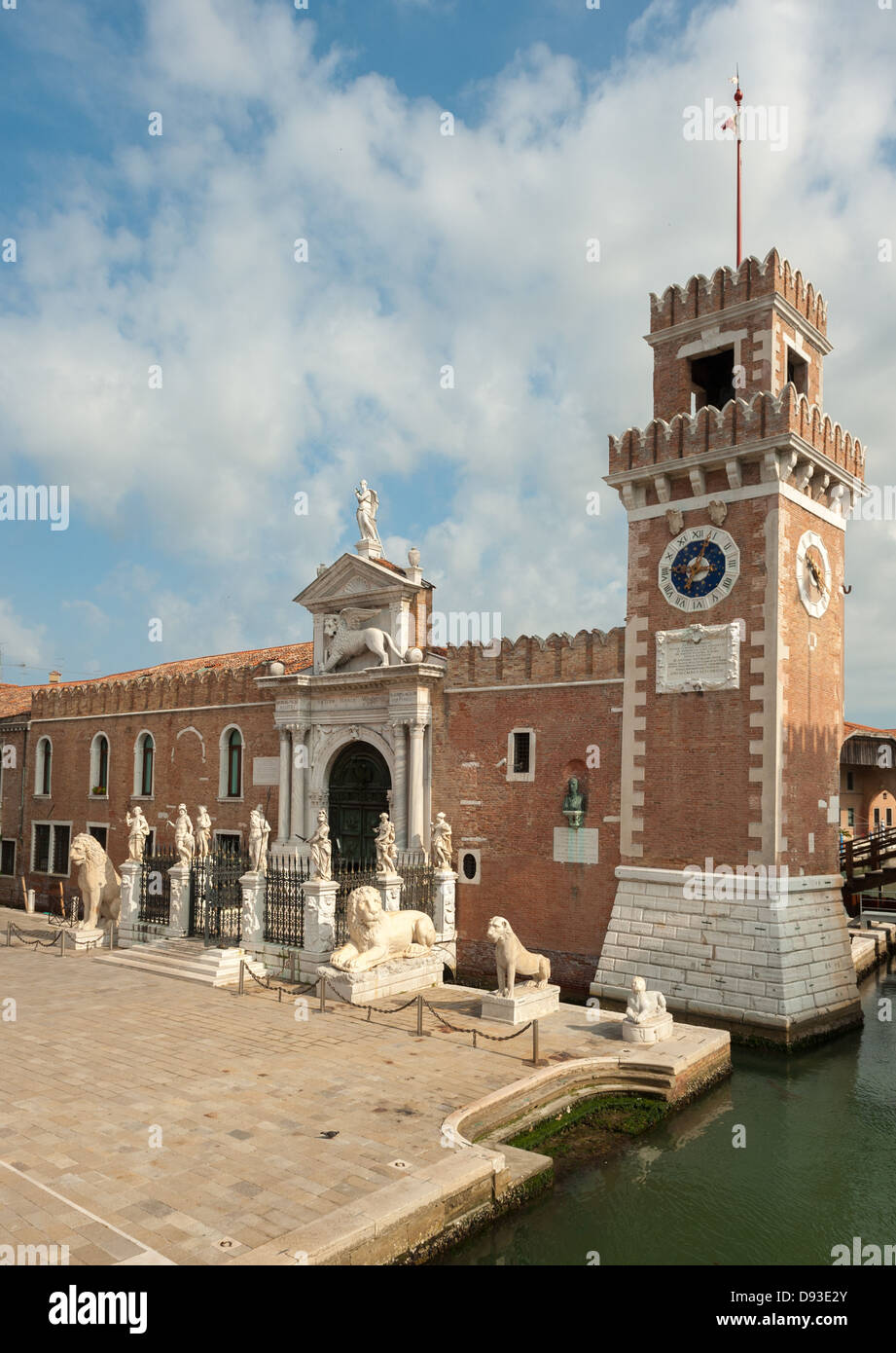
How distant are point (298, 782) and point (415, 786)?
4.12 meters

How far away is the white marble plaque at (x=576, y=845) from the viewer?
62.7 ft

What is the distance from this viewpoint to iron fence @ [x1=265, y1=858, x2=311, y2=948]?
60.9ft

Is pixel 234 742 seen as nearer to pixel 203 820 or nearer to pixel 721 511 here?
pixel 203 820

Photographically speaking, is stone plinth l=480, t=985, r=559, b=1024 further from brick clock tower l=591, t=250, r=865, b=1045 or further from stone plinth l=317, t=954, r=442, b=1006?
brick clock tower l=591, t=250, r=865, b=1045

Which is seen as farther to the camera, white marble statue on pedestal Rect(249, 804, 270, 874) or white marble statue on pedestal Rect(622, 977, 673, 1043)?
white marble statue on pedestal Rect(249, 804, 270, 874)

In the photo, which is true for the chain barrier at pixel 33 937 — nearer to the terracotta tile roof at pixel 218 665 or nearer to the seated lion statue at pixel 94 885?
the seated lion statue at pixel 94 885

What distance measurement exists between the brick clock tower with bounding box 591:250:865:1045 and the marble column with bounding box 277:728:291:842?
9932 mm

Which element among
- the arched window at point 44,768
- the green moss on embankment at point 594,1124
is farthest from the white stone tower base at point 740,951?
the arched window at point 44,768

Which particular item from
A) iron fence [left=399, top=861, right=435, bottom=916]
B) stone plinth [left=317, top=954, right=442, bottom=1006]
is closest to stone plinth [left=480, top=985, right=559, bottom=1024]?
stone plinth [left=317, top=954, right=442, bottom=1006]

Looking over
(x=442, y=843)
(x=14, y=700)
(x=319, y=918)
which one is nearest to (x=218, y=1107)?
(x=319, y=918)

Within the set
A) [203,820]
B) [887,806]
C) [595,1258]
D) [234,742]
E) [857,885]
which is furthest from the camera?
[887,806]

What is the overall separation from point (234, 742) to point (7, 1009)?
40.9 feet
